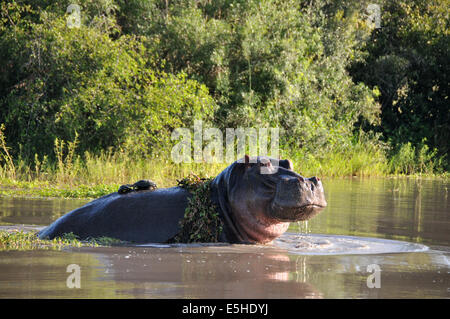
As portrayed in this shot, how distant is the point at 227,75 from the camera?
19.2m

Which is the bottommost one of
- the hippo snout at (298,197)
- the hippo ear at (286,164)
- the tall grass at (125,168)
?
the tall grass at (125,168)

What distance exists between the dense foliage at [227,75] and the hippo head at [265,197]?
902 cm

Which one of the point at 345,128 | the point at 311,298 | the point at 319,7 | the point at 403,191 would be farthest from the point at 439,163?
the point at 311,298

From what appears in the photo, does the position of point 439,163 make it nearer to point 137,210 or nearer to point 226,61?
point 226,61

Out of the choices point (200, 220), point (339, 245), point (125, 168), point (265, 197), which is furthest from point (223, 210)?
point (125, 168)

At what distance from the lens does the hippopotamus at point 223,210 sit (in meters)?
6.10

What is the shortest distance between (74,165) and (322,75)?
27.5 ft

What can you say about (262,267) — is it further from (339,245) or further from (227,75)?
(227,75)

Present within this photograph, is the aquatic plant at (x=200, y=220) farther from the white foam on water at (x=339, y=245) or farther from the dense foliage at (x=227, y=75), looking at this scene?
the dense foliage at (x=227, y=75)

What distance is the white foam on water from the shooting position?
21.8 ft

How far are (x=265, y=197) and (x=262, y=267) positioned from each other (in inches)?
28.1

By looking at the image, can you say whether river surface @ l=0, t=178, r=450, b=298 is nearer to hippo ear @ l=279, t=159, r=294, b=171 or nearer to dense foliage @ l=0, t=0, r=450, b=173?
hippo ear @ l=279, t=159, r=294, b=171

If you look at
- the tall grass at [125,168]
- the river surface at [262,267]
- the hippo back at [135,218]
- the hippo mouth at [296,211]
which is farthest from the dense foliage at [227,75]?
the hippo mouth at [296,211]

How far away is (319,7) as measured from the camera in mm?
23312
